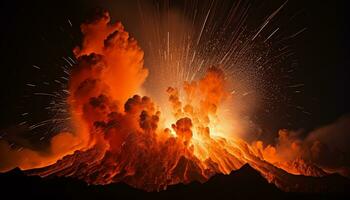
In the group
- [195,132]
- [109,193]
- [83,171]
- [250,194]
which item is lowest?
[250,194]

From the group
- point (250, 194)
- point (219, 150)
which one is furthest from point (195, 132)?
point (250, 194)

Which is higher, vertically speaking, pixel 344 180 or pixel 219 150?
pixel 219 150

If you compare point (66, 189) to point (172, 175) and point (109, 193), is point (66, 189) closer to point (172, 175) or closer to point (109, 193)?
point (109, 193)

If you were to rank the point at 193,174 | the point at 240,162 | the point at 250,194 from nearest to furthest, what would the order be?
the point at 250,194 → the point at 193,174 → the point at 240,162

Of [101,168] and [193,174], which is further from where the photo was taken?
[101,168]

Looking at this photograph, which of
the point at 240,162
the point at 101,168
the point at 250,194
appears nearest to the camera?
the point at 250,194

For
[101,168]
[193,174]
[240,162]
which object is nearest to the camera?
[193,174]

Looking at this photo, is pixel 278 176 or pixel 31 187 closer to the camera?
pixel 31 187

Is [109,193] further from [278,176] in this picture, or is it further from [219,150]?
[278,176]

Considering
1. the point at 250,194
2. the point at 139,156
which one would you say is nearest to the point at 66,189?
the point at 139,156
